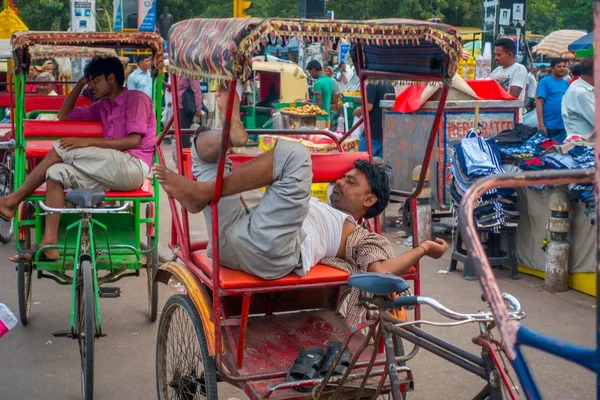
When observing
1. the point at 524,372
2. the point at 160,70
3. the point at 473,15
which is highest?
the point at 473,15

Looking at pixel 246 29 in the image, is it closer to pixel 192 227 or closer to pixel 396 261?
pixel 396 261

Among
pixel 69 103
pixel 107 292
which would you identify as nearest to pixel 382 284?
pixel 107 292

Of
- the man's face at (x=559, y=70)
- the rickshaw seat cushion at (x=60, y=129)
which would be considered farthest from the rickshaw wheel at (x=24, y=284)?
the man's face at (x=559, y=70)

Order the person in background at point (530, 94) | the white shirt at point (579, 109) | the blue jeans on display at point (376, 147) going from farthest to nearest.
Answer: the person in background at point (530, 94)
the blue jeans on display at point (376, 147)
the white shirt at point (579, 109)

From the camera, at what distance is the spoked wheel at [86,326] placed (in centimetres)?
412

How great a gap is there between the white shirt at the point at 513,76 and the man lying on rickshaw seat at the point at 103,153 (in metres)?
5.30

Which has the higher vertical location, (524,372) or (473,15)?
(473,15)

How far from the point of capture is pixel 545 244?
6543 mm

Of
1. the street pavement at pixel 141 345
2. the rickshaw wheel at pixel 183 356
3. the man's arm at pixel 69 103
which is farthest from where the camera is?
the man's arm at pixel 69 103

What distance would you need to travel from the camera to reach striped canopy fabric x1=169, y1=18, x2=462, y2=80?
118 inches

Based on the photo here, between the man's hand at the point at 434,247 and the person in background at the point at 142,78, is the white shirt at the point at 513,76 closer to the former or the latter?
the person in background at the point at 142,78

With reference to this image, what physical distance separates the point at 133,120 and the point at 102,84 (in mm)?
408

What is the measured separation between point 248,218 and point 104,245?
207 cm

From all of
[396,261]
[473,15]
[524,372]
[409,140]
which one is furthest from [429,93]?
[473,15]
